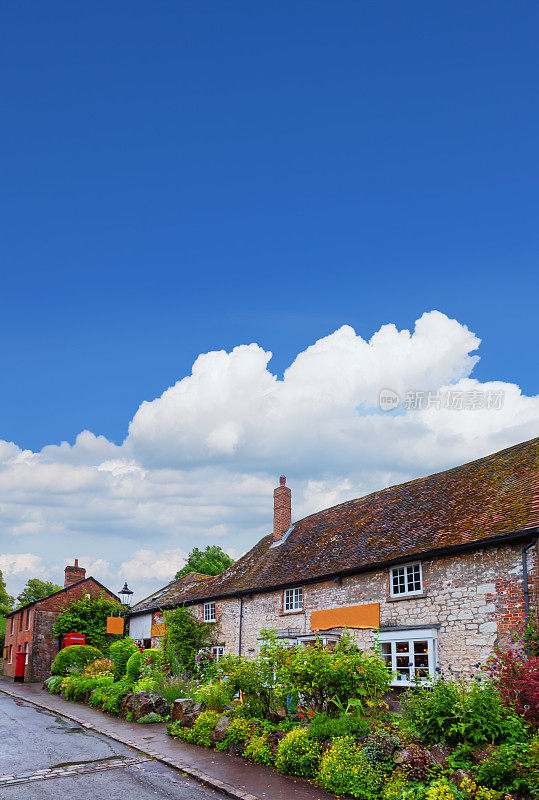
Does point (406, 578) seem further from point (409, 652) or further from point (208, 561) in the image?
point (208, 561)

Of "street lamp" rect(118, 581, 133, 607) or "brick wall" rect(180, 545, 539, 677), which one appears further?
"street lamp" rect(118, 581, 133, 607)

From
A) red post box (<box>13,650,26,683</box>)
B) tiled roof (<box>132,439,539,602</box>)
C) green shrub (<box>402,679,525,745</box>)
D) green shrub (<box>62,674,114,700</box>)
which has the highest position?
tiled roof (<box>132,439,539,602</box>)

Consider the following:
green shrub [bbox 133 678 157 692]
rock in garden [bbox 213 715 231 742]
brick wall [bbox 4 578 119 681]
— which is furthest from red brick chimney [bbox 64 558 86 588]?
rock in garden [bbox 213 715 231 742]

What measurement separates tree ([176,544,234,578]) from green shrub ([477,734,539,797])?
4426 centimetres

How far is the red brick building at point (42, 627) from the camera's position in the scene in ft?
120

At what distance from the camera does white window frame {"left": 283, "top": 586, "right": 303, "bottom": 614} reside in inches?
850

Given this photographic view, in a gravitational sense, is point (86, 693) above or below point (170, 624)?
below

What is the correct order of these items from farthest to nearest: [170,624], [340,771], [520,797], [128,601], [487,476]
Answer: [128,601], [170,624], [487,476], [340,771], [520,797]

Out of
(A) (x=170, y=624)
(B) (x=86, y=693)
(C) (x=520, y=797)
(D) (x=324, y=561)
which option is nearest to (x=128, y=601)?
(A) (x=170, y=624)

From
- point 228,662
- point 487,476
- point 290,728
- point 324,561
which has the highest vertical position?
point 487,476

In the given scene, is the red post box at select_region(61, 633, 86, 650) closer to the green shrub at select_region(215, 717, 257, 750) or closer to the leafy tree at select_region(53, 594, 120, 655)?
the leafy tree at select_region(53, 594, 120, 655)

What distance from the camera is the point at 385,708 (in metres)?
14.0

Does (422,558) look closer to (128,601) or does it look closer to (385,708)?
(385,708)

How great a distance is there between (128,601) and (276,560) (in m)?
8.84
